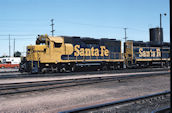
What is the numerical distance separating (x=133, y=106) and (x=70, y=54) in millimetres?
14450

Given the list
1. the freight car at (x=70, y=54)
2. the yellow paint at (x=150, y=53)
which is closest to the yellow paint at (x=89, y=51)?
the freight car at (x=70, y=54)

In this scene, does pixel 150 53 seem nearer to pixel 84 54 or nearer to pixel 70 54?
pixel 84 54

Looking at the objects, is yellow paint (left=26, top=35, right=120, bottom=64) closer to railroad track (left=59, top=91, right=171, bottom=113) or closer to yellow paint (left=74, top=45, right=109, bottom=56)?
yellow paint (left=74, top=45, right=109, bottom=56)

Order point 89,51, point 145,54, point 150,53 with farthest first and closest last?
point 150,53, point 145,54, point 89,51

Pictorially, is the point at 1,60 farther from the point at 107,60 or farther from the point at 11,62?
the point at 107,60

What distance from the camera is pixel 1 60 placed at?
161ft

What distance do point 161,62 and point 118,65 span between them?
8015mm

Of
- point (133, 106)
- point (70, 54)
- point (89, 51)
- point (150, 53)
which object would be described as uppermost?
point (89, 51)

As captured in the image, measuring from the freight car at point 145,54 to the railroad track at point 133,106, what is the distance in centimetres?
1828

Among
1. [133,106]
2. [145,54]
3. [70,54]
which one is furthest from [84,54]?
[133,106]

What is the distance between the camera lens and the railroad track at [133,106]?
5246mm

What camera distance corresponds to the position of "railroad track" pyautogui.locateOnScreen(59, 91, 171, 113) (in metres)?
5.25

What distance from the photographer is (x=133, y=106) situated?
631 cm

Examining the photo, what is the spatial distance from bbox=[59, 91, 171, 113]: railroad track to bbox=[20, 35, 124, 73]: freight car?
1311cm
